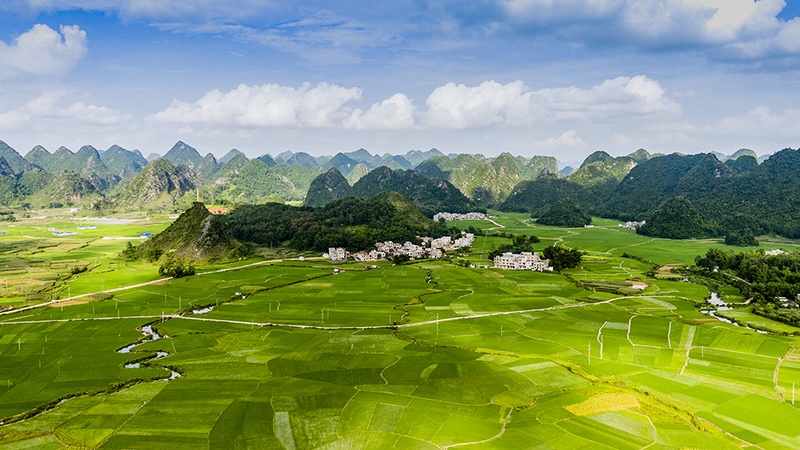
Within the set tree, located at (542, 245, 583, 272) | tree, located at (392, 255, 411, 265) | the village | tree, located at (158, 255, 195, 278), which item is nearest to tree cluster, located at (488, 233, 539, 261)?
the village

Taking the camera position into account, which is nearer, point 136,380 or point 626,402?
point 626,402

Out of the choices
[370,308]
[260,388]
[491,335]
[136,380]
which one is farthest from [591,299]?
[136,380]

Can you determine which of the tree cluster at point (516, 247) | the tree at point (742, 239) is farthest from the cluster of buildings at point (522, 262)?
the tree at point (742, 239)

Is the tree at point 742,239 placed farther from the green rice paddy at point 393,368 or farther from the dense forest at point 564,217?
the green rice paddy at point 393,368

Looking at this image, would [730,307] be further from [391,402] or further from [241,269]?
[241,269]

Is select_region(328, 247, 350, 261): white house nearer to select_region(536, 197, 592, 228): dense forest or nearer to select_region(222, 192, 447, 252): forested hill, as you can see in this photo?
select_region(222, 192, 447, 252): forested hill

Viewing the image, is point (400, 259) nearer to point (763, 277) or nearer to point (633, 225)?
point (763, 277)
